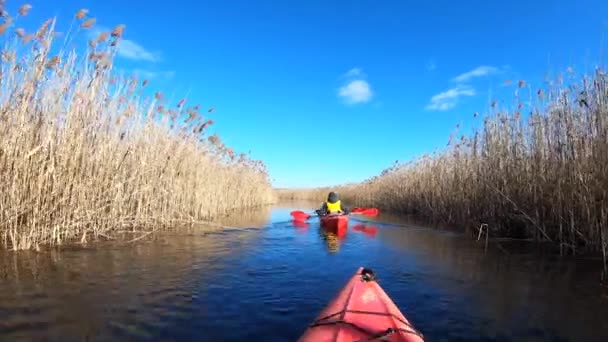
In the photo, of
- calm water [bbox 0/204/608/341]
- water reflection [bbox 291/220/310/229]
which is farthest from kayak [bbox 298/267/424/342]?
water reflection [bbox 291/220/310/229]

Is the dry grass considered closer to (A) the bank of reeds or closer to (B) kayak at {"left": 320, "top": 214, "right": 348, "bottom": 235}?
(B) kayak at {"left": 320, "top": 214, "right": 348, "bottom": 235}

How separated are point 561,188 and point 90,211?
8.42m

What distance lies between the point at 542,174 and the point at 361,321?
22.3ft

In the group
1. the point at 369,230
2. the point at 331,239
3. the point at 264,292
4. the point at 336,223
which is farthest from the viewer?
the point at 369,230

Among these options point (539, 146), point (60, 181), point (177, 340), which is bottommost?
point (177, 340)

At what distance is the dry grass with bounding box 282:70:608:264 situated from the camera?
621 cm

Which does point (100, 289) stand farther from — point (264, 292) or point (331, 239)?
point (331, 239)

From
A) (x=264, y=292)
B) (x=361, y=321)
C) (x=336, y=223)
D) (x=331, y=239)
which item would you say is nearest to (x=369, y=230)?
(x=336, y=223)

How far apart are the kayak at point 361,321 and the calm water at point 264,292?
755mm

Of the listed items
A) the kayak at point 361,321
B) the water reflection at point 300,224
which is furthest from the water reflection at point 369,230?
the kayak at point 361,321

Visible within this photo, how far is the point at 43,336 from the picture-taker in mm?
3209

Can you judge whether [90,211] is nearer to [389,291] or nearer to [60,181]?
[60,181]

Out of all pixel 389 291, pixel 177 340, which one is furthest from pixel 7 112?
pixel 389 291

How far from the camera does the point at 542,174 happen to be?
7867 mm
